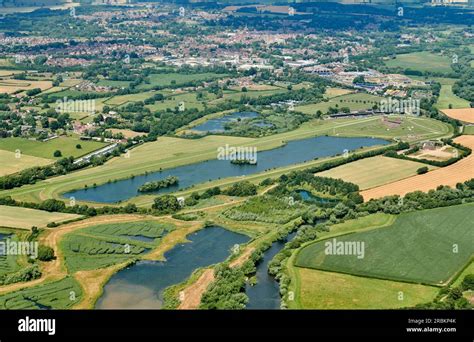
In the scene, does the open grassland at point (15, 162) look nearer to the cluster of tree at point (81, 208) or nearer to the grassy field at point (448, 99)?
A: the cluster of tree at point (81, 208)

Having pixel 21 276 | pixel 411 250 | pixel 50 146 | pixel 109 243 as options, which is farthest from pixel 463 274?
pixel 50 146

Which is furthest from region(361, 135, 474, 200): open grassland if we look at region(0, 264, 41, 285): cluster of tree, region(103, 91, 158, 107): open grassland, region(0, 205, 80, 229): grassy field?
region(103, 91, 158, 107): open grassland

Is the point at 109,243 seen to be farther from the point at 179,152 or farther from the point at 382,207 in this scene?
the point at 179,152

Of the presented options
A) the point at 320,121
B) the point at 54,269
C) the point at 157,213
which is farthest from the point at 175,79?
the point at 54,269

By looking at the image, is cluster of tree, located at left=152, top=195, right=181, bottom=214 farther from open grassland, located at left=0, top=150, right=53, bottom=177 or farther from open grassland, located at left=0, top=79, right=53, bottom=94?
open grassland, located at left=0, top=79, right=53, bottom=94

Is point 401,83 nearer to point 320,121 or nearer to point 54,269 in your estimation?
point 320,121

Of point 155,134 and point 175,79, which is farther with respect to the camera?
point 175,79
